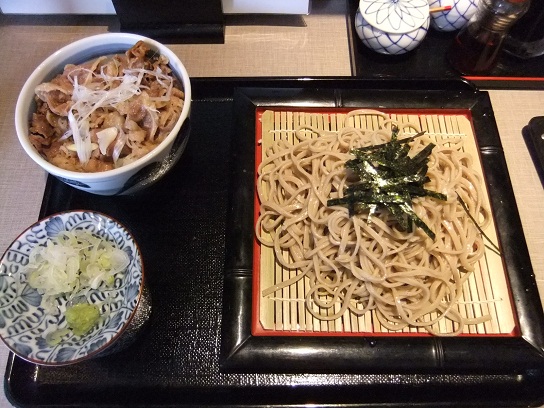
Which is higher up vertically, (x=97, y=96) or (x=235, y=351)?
(x=97, y=96)

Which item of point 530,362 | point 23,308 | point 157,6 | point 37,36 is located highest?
point 157,6

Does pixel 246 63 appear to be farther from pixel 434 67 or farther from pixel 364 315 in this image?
pixel 364 315

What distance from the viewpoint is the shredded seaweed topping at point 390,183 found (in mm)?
1409

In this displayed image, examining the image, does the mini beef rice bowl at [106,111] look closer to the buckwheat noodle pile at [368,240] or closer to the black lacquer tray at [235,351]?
the black lacquer tray at [235,351]

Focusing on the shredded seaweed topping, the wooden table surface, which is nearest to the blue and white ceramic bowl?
the wooden table surface

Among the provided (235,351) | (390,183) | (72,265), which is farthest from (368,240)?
(72,265)

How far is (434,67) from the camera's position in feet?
6.37

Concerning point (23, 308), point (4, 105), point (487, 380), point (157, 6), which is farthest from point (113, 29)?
point (487, 380)

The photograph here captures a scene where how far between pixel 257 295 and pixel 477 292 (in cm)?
72

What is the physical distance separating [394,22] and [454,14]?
323 mm

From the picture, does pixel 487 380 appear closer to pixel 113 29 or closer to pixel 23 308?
pixel 23 308

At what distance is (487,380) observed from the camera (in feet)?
4.27

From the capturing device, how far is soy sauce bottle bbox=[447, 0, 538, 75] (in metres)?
1.72

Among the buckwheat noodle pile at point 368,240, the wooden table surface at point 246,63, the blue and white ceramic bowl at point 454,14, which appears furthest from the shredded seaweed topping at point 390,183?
the blue and white ceramic bowl at point 454,14
